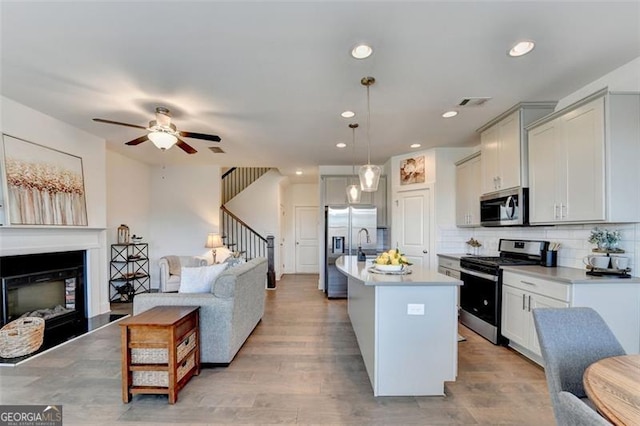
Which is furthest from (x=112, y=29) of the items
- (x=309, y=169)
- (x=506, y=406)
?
(x=309, y=169)

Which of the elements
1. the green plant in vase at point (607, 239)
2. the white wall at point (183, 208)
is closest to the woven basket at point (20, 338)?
the white wall at point (183, 208)

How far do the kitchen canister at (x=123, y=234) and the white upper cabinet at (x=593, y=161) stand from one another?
6.49m

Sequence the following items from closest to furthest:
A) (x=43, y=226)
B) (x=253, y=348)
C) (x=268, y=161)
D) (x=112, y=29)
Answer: (x=112, y=29)
(x=253, y=348)
(x=43, y=226)
(x=268, y=161)

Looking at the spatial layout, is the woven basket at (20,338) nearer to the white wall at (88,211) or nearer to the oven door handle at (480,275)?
the white wall at (88,211)

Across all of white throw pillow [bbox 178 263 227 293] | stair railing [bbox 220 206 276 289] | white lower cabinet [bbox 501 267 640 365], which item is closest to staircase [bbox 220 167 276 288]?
stair railing [bbox 220 206 276 289]

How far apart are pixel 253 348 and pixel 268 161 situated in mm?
3759

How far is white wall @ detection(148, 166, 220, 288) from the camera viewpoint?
6445 millimetres

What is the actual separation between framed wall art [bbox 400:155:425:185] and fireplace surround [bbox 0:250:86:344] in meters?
5.38

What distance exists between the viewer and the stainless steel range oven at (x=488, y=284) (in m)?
3.31

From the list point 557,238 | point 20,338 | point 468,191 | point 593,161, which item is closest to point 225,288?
point 20,338

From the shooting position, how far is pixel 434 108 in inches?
132

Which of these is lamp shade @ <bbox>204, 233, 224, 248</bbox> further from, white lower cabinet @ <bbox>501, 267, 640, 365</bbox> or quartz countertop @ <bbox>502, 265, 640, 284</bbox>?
white lower cabinet @ <bbox>501, 267, 640, 365</bbox>

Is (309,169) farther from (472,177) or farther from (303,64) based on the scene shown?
→ (303,64)

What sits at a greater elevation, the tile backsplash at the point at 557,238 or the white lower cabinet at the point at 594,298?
the tile backsplash at the point at 557,238
